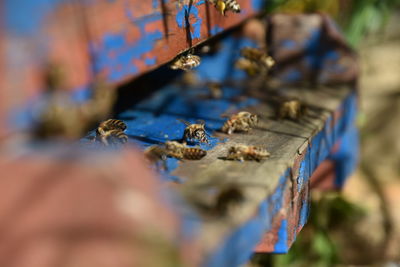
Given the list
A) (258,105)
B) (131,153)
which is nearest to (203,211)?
(131,153)

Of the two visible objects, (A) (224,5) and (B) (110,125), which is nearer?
(B) (110,125)

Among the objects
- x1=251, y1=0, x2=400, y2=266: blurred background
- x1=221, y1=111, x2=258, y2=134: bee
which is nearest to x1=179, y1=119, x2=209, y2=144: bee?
x1=221, y1=111, x2=258, y2=134: bee

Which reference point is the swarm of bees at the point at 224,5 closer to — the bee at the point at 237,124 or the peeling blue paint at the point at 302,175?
the bee at the point at 237,124

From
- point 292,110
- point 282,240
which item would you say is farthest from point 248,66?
point 282,240

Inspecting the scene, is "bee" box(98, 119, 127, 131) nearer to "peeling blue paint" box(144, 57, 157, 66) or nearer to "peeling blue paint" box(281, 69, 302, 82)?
"peeling blue paint" box(144, 57, 157, 66)

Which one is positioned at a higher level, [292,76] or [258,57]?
[258,57]

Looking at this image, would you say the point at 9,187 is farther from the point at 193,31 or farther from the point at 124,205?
the point at 193,31

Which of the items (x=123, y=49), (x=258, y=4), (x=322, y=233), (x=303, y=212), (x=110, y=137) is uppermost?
(x=123, y=49)

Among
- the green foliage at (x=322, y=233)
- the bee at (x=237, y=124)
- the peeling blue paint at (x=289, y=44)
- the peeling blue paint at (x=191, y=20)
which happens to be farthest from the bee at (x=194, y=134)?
the green foliage at (x=322, y=233)

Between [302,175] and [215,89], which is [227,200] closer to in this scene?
[302,175]
